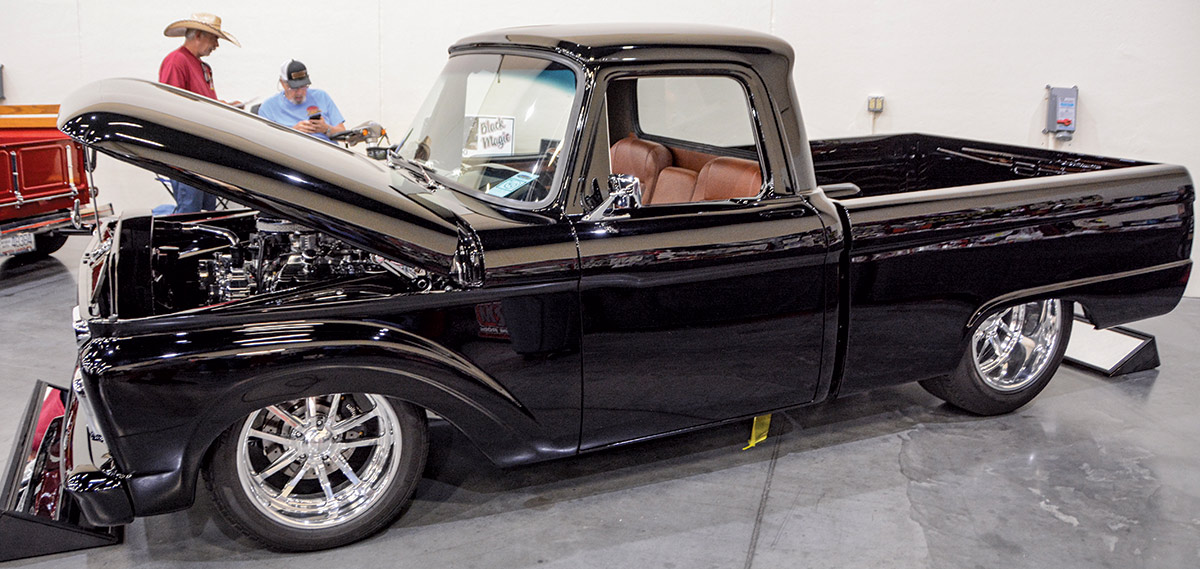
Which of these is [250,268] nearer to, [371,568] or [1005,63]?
[371,568]

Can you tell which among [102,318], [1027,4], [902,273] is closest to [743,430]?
[902,273]

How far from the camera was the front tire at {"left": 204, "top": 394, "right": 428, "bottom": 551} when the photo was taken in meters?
2.94

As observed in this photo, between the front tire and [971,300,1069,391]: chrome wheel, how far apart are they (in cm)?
258

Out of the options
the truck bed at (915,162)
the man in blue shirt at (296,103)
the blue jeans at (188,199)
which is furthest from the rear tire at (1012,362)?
the blue jeans at (188,199)

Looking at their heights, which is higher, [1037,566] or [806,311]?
[806,311]

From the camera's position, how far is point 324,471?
9.96 ft

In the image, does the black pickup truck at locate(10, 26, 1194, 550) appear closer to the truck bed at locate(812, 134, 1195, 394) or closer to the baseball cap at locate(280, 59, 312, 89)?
the truck bed at locate(812, 134, 1195, 394)

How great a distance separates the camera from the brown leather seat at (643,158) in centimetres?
380

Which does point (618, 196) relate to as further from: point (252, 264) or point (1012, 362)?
point (1012, 362)

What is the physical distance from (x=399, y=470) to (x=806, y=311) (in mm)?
1557

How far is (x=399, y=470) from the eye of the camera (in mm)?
3072

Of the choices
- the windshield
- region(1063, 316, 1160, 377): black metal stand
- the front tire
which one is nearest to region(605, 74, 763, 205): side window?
the windshield

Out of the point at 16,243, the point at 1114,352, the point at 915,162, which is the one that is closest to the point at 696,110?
the point at 915,162

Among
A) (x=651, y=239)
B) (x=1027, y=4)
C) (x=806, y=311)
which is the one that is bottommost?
(x=806, y=311)
